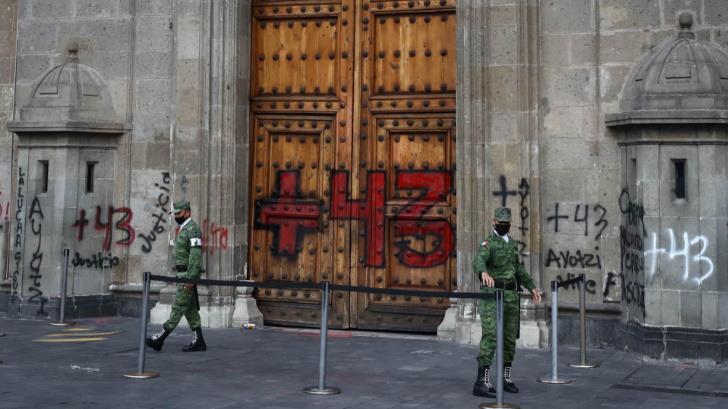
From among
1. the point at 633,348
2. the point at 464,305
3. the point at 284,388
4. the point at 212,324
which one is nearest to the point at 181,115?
the point at 212,324

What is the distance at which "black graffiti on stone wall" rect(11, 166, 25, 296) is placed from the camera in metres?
14.2

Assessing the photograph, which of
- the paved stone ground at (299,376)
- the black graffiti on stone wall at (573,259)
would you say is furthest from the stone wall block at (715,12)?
the paved stone ground at (299,376)

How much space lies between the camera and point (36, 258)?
14008 millimetres

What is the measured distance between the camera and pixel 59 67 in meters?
14.3

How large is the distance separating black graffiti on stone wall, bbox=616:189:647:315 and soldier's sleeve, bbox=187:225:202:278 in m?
4.90

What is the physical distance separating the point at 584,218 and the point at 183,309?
190 inches

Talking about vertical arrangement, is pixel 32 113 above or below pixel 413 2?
below

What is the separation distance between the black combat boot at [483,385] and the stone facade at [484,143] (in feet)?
9.12

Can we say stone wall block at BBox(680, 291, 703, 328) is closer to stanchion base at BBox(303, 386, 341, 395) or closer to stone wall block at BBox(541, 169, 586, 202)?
stone wall block at BBox(541, 169, 586, 202)

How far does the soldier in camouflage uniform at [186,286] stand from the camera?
11.2 m

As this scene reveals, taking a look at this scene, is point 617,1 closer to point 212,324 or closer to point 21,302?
point 212,324

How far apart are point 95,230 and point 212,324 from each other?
2357 mm

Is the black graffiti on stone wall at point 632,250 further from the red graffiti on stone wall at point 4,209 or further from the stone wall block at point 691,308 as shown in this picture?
the red graffiti on stone wall at point 4,209

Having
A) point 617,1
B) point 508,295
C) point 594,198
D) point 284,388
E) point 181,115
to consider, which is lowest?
point 284,388
